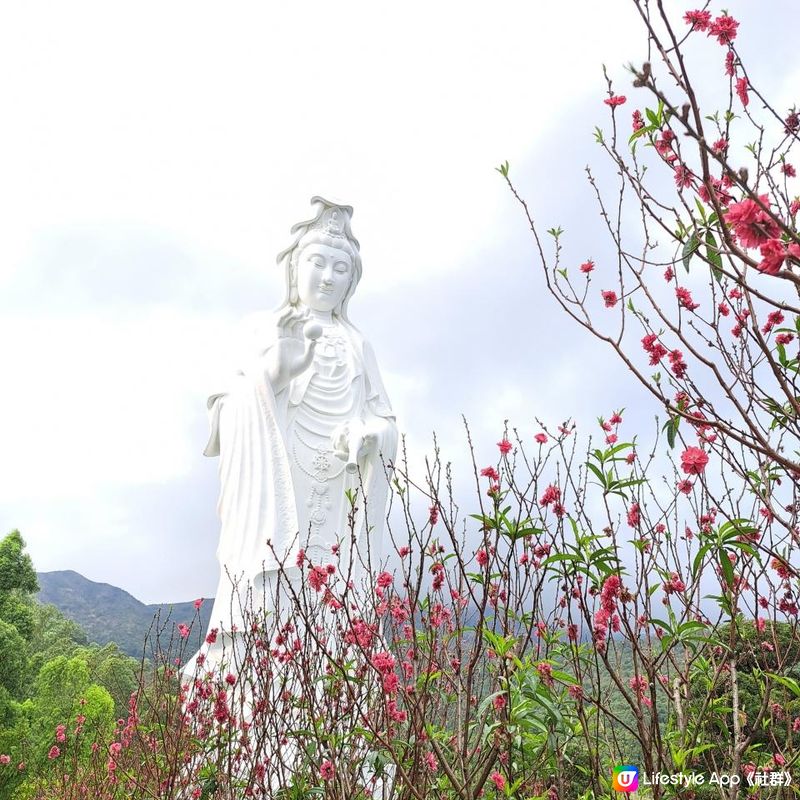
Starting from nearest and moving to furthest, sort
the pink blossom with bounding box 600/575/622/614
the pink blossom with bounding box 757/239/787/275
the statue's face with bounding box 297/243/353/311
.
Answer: the pink blossom with bounding box 757/239/787/275
the pink blossom with bounding box 600/575/622/614
the statue's face with bounding box 297/243/353/311

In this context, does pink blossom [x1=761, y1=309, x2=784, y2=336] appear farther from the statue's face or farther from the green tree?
the green tree

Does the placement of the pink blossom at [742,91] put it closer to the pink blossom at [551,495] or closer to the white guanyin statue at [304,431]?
the pink blossom at [551,495]

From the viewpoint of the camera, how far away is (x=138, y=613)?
175 feet

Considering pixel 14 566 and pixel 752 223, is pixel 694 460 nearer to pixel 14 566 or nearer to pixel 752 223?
pixel 752 223

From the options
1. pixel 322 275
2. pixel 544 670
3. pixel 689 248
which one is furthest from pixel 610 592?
pixel 322 275

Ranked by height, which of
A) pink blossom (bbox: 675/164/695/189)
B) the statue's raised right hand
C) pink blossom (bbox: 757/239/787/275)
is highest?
the statue's raised right hand

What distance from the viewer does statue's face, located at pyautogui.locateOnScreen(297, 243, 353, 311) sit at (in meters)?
6.65

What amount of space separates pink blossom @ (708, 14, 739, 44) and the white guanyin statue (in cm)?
375

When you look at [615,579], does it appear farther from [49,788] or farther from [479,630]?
[49,788]

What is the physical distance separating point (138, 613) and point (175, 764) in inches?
2166

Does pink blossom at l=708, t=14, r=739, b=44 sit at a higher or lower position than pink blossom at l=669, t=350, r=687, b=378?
higher

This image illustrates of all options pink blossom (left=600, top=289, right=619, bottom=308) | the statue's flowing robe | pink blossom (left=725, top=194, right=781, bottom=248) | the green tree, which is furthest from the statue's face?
the green tree

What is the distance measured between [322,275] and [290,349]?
1.13 meters

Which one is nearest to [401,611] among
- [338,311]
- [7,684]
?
[338,311]
